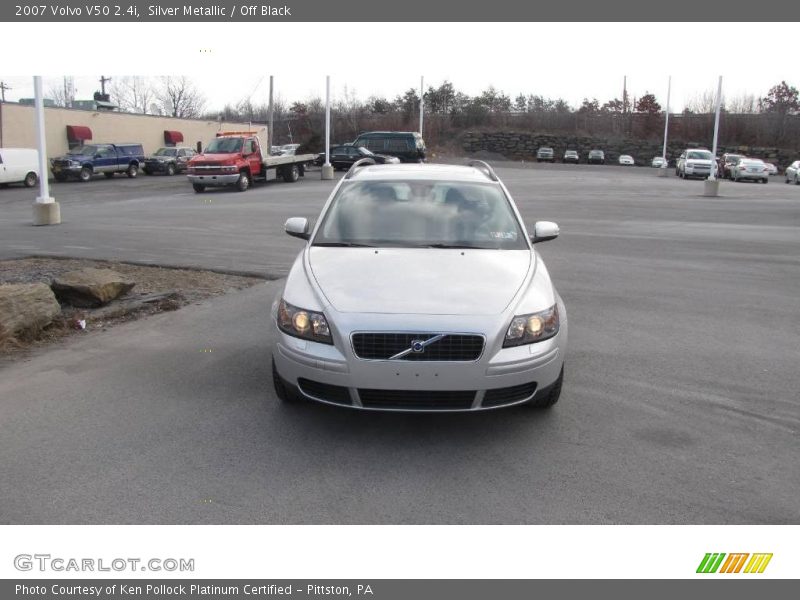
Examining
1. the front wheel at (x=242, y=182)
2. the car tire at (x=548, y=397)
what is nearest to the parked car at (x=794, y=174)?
the front wheel at (x=242, y=182)

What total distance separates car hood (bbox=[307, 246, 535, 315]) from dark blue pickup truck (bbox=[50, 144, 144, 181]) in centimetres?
3517

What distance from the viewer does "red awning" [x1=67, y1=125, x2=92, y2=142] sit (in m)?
41.5

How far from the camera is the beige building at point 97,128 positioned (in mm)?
37656

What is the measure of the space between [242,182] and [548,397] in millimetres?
24975

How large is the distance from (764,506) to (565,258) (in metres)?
8.46

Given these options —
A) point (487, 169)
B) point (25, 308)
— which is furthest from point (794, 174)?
point (25, 308)

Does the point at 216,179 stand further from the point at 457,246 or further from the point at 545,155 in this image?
the point at 545,155

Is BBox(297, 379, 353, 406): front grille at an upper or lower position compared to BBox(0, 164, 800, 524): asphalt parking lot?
upper

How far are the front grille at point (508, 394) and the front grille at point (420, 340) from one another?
0.26m

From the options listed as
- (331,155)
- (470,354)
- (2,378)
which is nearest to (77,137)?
(331,155)

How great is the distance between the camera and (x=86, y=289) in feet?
26.7

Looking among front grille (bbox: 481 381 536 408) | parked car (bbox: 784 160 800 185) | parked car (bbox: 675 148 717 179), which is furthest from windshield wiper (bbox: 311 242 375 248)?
parked car (bbox: 784 160 800 185)

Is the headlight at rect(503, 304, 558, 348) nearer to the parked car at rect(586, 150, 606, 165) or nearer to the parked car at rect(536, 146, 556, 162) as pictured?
the parked car at rect(536, 146, 556, 162)

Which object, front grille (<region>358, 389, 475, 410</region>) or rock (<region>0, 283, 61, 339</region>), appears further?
rock (<region>0, 283, 61, 339</region>)
